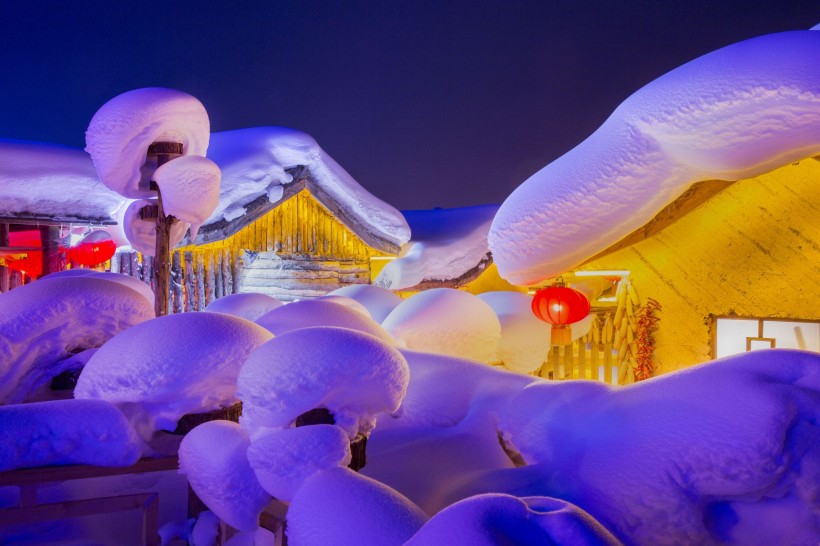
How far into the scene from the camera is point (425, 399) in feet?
12.9

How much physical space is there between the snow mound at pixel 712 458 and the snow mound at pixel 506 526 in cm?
50

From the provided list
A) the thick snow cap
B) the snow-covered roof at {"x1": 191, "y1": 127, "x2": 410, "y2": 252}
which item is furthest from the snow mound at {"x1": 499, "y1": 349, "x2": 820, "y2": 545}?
the snow-covered roof at {"x1": 191, "y1": 127, "x2": 410, "y2": 252}

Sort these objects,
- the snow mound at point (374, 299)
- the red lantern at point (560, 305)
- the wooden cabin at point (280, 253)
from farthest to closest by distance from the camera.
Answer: the wooden cabin at point (280, 253), the snow mound at point (374, 299), the red lantern at point (560, 305)

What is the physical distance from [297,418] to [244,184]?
7.41 m

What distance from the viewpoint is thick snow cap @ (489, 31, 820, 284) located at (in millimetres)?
3061

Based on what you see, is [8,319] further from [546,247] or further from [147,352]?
[546,247]

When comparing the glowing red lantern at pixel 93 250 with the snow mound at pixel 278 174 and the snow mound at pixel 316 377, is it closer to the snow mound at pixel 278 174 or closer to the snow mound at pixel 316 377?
the snow mound at pixel 278 174

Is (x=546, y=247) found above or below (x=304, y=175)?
below

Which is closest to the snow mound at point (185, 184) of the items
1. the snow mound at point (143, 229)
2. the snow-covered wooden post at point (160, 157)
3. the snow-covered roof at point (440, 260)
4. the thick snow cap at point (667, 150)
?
the snow-covered wooden post at point (160, 157)

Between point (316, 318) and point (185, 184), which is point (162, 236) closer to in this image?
point (185, 184)

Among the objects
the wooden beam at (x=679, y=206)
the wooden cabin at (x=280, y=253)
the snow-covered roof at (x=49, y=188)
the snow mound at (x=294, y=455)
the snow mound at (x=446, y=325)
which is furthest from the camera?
the wooden cabin at (x=280, y=253)

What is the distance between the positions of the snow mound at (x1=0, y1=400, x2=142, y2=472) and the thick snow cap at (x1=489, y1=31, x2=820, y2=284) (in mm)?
2671

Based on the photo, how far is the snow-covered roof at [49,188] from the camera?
8.30m

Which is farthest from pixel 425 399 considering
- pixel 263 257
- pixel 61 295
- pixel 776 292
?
pixel 263 257
